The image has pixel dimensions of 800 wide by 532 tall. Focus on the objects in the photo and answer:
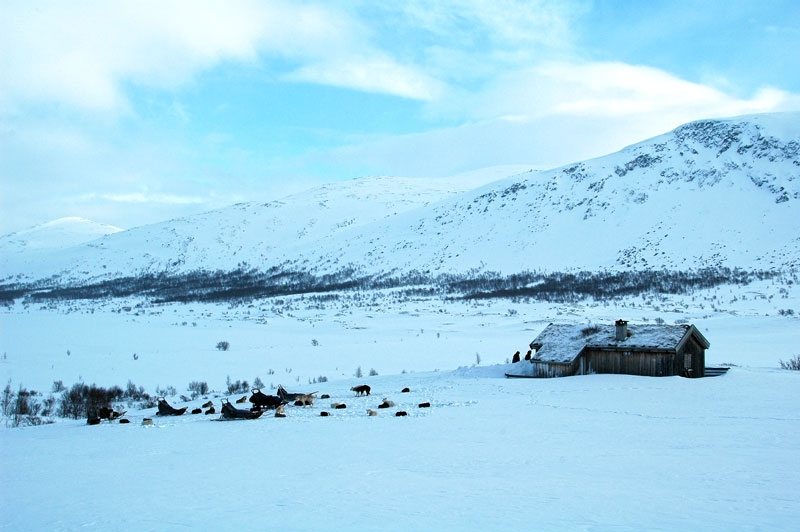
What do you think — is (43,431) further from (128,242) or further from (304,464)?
(128,242)

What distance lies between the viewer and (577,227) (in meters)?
97.8

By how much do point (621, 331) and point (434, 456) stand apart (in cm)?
1320

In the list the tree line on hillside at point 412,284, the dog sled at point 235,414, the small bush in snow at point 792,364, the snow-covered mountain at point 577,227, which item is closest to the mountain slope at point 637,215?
the snow-covered mountain at point 577,227

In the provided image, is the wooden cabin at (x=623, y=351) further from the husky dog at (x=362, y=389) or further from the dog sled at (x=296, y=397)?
the dog sled at (x=296, y=397)

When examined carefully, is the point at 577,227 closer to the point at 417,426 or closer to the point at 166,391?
the point at 166,391

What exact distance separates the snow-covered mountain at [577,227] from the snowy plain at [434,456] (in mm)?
60586

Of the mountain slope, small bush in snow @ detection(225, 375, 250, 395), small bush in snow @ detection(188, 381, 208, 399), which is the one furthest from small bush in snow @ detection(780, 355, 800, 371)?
the mountain slope

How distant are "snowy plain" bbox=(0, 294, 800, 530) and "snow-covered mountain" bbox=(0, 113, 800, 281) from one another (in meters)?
60.6

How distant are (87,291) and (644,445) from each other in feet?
352

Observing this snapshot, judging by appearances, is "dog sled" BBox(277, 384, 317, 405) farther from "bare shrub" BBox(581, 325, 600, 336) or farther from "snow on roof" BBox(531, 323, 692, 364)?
"bare shrub" BBox(581, 325, 600, 336)

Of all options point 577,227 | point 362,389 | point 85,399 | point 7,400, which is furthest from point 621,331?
point 577,227

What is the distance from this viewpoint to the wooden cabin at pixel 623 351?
21.2m

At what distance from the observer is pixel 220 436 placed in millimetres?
14117

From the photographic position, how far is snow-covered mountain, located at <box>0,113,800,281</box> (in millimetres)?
84938
